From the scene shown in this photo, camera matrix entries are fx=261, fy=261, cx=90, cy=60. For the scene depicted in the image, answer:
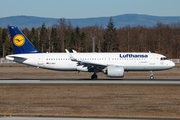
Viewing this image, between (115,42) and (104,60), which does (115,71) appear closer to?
(104,60)

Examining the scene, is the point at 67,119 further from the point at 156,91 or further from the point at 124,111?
the point at 156,91

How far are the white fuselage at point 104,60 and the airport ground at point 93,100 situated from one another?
8.26 m

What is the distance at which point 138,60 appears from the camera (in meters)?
36.2

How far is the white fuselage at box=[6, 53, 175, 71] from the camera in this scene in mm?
36188

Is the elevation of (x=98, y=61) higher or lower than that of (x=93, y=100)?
higher

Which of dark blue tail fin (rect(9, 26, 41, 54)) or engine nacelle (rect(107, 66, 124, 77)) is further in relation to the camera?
dark blue tail fin (rect(9, 26, 41, 54))

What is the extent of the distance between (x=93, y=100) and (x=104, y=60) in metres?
15.7

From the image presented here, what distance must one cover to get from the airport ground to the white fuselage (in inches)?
325

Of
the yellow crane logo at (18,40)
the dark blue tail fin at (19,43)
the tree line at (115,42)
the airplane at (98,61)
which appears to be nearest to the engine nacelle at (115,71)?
the airplane at (98,61)

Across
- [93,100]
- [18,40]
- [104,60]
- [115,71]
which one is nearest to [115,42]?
[104,60]

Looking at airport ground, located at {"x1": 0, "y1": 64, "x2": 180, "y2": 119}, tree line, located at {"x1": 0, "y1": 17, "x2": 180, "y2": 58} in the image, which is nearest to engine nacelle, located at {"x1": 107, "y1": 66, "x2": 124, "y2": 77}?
airport ground, located at {"x1": 0, "y1": 64, "x2": 180, "y2": 119}

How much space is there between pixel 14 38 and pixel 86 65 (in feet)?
38.5

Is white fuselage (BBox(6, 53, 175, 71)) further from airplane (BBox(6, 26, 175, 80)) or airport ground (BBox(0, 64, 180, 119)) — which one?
airport ground (BBox(0, 64, 180, 119))

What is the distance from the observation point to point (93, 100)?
21.2 meters
